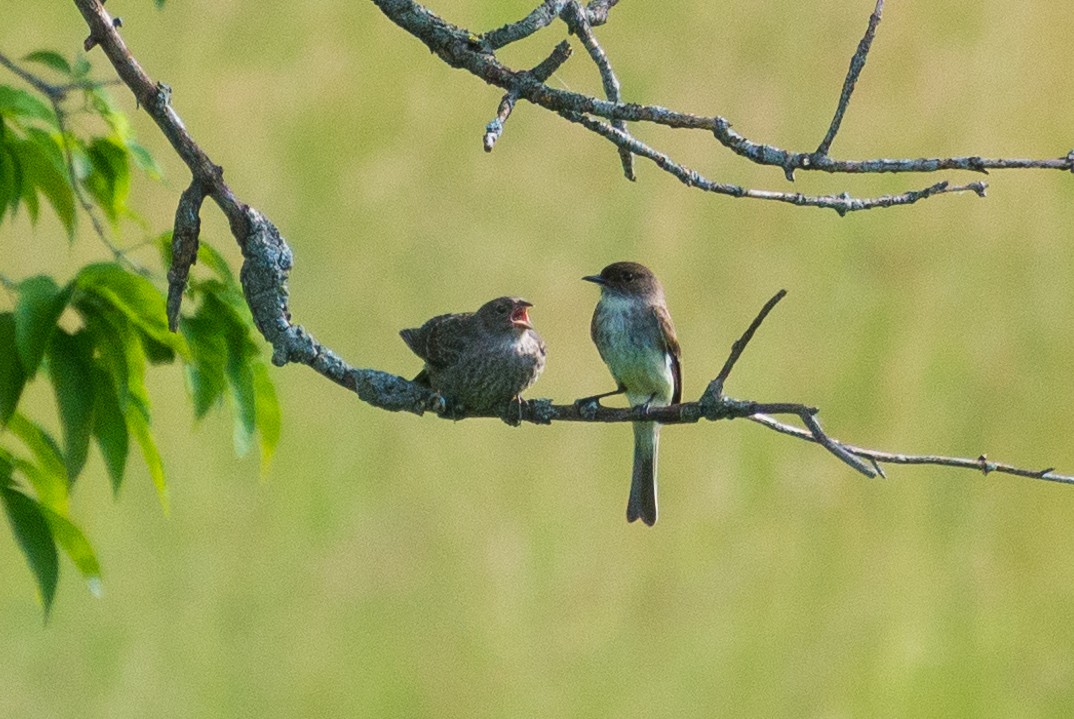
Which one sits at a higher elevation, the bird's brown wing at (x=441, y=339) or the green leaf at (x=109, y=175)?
the green leaf at (x=109, y=175)

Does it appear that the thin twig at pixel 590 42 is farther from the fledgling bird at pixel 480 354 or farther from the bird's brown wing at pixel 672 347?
the bird's brown wing at pixel 672 347

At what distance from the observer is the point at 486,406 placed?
2.14 m

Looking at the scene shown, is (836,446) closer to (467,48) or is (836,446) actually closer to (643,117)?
(643,117)

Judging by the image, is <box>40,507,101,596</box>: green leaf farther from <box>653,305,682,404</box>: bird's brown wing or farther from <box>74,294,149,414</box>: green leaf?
<box>653,305,682,404</box>: bird's brown wing

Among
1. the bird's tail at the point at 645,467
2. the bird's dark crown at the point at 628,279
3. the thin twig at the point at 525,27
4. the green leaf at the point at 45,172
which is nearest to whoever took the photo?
the thin twig at the point at 525,27

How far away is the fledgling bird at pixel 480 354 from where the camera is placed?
220 centimetres

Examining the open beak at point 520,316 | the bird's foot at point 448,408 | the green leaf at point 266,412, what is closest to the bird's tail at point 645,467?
the open beak at point 520,316

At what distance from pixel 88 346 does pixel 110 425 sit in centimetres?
12

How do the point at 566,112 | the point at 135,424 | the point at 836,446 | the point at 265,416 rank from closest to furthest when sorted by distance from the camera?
the point at 836,446 → the point at 566,112 → the point at 135,424 → the point at 265,416

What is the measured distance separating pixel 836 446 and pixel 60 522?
123cm

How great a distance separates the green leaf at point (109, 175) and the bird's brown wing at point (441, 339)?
539 mm

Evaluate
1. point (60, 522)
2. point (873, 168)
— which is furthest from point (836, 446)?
point (60, 522)

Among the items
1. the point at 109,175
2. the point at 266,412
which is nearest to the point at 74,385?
the point at 266,412

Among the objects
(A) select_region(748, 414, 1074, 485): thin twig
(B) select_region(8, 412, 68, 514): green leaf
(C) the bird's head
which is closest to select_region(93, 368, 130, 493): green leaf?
(B) select_region(8, 412, 68, 514): green leaf
